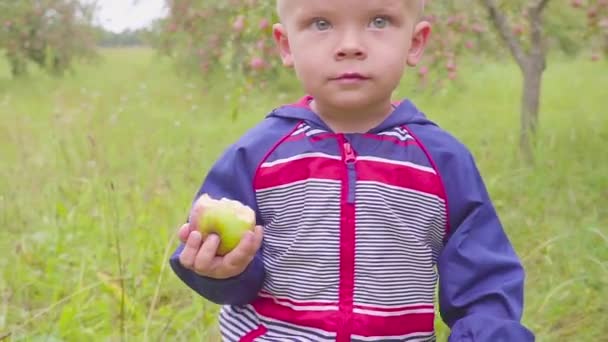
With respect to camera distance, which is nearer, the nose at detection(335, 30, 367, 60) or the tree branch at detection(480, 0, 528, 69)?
the nose at detection(335, 30, 367, 60)

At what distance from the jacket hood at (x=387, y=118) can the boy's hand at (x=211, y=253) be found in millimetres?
233

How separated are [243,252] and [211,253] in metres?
0.05

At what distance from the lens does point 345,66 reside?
4.15ft

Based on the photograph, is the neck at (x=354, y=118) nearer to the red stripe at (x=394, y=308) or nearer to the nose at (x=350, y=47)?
A: the nose at (x=350, y=47)

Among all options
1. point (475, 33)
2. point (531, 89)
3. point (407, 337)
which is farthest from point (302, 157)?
point (475, 33)

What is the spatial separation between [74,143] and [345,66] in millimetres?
3299

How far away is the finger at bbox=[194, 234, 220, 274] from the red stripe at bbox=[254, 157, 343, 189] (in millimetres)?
168

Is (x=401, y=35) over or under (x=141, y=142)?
over

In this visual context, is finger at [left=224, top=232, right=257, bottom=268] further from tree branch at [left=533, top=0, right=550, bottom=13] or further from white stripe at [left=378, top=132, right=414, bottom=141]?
tree branch at [left=533, top=0, right=550, bottom=13]

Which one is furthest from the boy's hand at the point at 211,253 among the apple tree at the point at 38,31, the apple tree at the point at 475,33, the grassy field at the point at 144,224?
the apple tree at the point at 38,31

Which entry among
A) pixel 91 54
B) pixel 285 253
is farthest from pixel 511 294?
pixel 91 54

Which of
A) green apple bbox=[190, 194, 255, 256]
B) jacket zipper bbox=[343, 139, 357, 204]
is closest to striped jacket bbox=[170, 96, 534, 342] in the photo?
jacket zipper bbox=[343, 139, 357, 204]

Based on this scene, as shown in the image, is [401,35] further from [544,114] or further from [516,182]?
[544,114]

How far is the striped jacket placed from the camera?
1.32m
